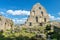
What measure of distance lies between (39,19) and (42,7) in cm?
513

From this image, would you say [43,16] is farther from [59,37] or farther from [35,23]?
[59,37]

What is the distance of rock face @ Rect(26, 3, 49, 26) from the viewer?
213 feet

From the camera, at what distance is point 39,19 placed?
2589 inches

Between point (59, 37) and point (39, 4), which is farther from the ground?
point (39, 4)

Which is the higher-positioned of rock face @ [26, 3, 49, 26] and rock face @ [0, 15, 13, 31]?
rock face @ [26, 3, 49, 26]

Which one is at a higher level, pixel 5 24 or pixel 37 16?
pixel 37 16

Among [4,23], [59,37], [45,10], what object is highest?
[45,10]

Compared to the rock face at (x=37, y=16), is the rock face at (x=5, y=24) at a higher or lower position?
lower

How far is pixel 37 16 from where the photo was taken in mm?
66125

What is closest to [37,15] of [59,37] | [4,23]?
[4,23]

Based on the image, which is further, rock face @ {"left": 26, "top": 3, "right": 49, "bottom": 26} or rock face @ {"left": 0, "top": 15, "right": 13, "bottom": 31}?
rock face @ {"left": 26, "top": 3, "right": 49, "bottom": 26}

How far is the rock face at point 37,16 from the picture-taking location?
64.8 m

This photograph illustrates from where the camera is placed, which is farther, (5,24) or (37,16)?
(37,16)

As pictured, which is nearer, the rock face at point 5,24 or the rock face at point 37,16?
the rock face at point 5,24
